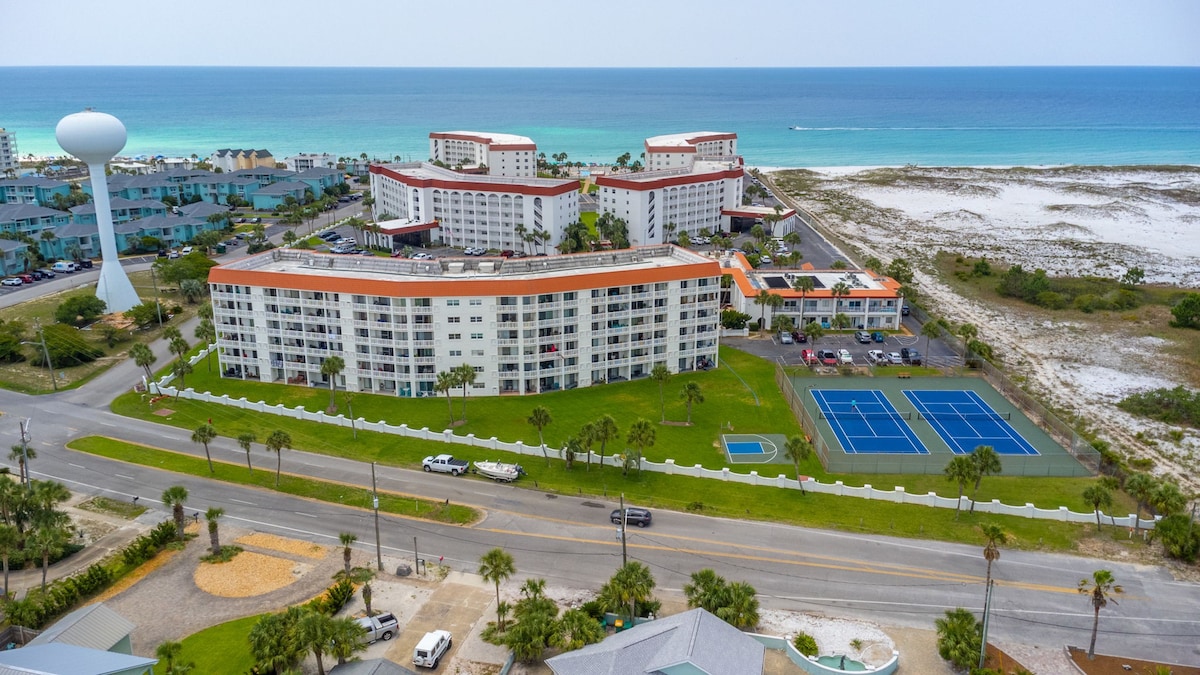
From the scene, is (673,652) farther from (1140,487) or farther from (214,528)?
(1140,487)

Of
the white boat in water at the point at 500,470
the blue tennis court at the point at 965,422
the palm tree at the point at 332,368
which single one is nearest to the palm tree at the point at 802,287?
the blue tennis court at the point at 965,422

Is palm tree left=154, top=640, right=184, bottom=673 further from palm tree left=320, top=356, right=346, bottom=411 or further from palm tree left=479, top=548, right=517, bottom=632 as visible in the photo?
palm tree left=320, top=356, right=346, bottom=411

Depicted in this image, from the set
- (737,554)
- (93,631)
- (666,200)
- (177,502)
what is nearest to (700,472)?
(737,554)

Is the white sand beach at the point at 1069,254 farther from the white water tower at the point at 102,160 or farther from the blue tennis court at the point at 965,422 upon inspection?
the white water tower at the point at 102,160

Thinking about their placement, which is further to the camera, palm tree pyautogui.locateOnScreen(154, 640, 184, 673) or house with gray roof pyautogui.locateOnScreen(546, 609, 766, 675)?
palm tree pyautogui.locateOnScreen(154, 640, 184, 673)

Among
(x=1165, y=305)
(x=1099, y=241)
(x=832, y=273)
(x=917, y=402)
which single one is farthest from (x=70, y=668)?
(x=1099, y=241)

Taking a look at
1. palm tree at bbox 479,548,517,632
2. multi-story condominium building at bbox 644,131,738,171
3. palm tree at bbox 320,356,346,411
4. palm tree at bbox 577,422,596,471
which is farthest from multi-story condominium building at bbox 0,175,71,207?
palm tree at bbox 479,548,517,632
